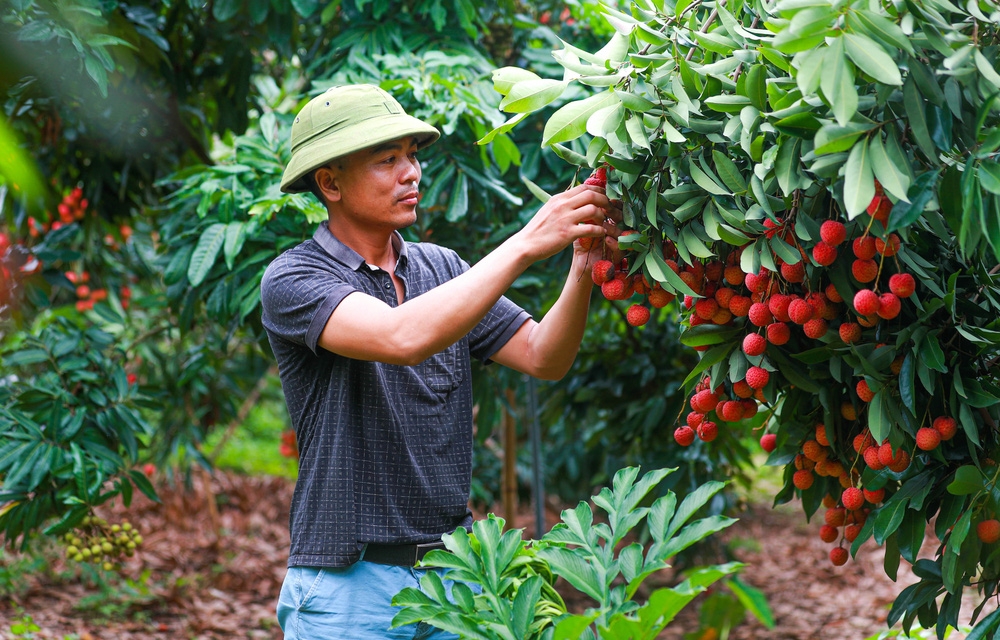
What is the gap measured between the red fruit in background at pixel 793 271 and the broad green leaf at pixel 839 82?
33cm

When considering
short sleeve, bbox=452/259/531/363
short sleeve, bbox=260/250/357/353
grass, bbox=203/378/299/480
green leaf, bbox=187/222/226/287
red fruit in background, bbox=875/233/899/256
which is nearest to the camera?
red fruit in background, bbox=875/233/899/256

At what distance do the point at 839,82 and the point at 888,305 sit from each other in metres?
0.37

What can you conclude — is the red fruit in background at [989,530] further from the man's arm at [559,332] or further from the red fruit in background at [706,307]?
the man's arm at [559,332]

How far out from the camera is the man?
1.57 m

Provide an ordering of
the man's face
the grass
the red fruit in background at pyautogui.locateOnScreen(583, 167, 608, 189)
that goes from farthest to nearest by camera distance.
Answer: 1. the grass
2. the man's face
3. the red fruit in background at pyautogui.locateOnScreen(583, 167, 608, 189)

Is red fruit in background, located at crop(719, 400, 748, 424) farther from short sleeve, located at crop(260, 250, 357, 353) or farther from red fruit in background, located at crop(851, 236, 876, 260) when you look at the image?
short sleeve, located at crop(260, 250, 357, 353)

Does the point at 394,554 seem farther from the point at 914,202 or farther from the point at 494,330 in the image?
the point at 914,202

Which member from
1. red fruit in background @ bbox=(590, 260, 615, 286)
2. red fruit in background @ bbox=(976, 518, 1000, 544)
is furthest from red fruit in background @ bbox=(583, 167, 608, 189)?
red fruit in background @ bbox=(976, 518, 1000, 544)

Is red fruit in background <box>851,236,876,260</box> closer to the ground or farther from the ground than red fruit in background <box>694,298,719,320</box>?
farther from the ground

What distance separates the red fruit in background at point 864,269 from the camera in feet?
4.08

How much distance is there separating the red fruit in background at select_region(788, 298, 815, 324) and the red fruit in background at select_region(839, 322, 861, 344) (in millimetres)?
64

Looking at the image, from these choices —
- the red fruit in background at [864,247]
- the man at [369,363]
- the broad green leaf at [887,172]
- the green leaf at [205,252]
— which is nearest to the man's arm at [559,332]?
the man at [369,363]

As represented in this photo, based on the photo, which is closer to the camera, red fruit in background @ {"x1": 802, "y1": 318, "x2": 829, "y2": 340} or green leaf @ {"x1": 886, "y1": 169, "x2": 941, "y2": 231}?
green leaf @ {"x1": 886, "y1": 169, "x2": 941, "y2": 231}

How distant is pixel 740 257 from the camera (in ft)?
4.52
